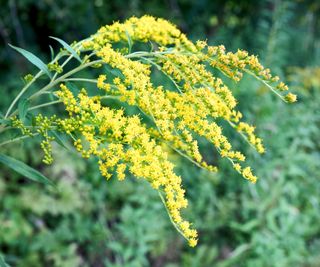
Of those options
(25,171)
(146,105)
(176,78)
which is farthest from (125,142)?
(25,171)

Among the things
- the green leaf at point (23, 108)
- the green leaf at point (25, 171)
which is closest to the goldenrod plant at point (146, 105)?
the green leaf at point (23, 108)

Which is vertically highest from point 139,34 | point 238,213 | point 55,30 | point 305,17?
point 305,17

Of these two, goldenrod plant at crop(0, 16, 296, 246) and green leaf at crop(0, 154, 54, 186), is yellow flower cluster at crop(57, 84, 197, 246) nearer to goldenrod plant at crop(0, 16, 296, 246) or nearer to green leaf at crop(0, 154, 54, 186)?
goldenrod plant at crop(0, 16, 296, 246)

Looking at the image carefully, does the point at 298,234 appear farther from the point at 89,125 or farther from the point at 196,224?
the point at 89,125

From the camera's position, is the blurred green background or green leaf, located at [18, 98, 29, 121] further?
the blurred green background

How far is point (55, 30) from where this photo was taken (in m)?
6.31

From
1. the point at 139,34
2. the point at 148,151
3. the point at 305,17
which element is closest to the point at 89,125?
the point at 148,151

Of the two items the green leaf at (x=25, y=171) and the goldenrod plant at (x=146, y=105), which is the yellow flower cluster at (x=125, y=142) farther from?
the green leaf at (x=25, y=171)

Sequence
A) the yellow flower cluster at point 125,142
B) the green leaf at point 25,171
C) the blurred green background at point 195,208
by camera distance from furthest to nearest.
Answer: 1. the blurred green background at point 195,208
2. the green leaf at point 25,171
3. the yellow flower cluster at point 125,142

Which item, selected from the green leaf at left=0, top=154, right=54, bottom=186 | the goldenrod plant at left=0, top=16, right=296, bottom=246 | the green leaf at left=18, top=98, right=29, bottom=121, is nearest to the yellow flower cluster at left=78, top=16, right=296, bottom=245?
the goldenrod plant at left=0, top=16, right=296, bottom=246

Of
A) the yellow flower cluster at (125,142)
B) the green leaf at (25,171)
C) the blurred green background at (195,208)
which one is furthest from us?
the blurred green background at (195,208)

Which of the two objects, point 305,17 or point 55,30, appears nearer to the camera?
point 55,30

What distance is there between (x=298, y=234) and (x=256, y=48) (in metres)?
2.91

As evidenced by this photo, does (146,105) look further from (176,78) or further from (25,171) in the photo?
(25,171)
